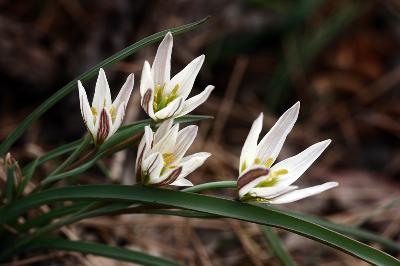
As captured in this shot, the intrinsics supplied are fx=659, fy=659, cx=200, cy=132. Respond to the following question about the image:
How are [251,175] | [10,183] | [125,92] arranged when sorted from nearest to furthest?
[251,175], [125,92], [10,183]

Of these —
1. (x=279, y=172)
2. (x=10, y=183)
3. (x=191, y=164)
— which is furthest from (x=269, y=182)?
(x=10, y=183)

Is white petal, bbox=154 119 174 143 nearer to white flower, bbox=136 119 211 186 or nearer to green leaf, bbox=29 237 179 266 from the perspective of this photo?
white flower, bbox=136 119 211 186

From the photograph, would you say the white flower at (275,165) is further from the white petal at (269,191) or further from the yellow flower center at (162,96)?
the yellow flower center at (162,96)

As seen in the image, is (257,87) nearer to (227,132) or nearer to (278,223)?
(227,132)

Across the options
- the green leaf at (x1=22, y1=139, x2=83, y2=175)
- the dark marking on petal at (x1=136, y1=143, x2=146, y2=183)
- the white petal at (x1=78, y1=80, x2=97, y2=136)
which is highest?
the green leaf at (x1=22, y1=139, x2=83, y2=175)

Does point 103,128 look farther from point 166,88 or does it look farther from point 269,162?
point 269,162

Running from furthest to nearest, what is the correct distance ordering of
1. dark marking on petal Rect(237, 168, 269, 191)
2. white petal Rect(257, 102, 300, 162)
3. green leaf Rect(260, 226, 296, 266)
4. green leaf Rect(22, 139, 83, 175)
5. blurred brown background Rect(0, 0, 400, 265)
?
1. blurred brown background Rect(0, 0, 400, 265)
2. green leaf Rect(260, 226, 296, 266)
3. green leaf Rect(22, 139, 83, 175)
4. white petal Rect(257, 102, 300, 162)
5. dark marking on petal Rect(237, 168, 269, 191)

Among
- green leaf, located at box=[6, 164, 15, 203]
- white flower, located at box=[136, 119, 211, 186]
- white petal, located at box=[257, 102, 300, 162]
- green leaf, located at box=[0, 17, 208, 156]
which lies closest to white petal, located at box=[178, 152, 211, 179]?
white flower, located at box=[136, 119, 211, 186]
